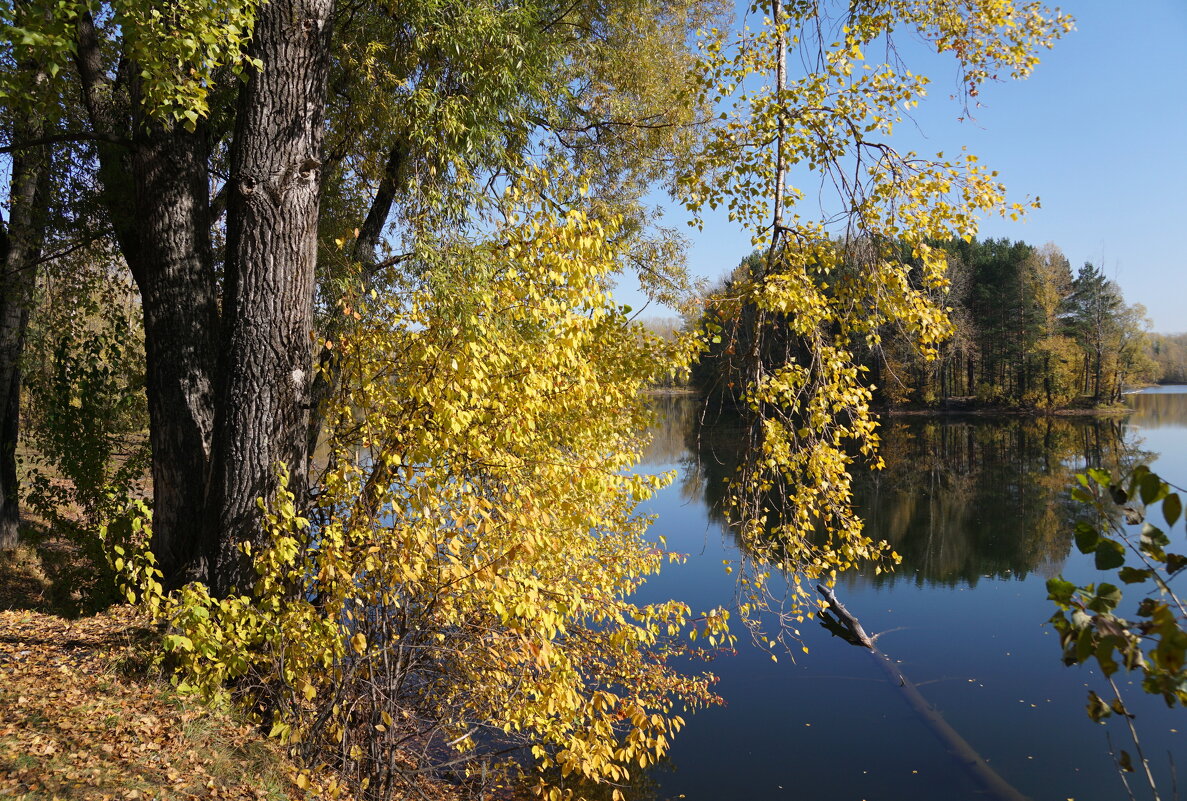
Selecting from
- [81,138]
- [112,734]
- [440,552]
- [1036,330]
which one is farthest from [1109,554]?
[1036,330]

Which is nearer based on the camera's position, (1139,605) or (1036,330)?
(1139,605)

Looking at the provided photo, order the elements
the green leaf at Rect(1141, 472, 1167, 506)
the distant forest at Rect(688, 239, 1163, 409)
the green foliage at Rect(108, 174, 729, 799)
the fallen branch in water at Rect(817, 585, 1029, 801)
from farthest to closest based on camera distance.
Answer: the distant forest at Rect(688, 239, 1163, 409) → the fallen branch in water at Rect(817, 585, 1029, 801) → the green foliage at Rect(108, 174, 729, 799) → the green leaf at Rect(1141, 472, 1167, 506)

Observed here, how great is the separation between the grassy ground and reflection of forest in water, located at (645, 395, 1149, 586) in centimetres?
373

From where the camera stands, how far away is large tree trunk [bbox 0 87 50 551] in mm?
7422

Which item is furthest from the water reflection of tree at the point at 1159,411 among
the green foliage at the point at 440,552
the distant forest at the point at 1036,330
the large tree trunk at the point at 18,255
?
the large tree trunk at the point at 18,255

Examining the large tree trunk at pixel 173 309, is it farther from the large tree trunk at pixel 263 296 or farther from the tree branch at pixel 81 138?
the large tree trunk at pixel 263 296

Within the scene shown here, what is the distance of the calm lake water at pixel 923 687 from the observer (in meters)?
7.61

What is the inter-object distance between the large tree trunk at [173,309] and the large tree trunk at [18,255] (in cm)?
308

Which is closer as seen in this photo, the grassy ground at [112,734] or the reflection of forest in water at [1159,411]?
the grassy ground at [112,734]

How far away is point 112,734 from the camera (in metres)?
3.78

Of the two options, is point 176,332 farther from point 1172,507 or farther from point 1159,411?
point 1159,411

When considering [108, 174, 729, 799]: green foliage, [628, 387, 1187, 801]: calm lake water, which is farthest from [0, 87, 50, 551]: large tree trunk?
[628, 387, 1187, 801]: calm lake water

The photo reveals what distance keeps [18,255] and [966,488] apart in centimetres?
2136

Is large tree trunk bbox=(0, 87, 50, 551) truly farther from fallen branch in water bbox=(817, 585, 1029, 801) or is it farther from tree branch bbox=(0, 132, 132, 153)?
fallen branch in water bbox=(817, 585, 1029, 801)
